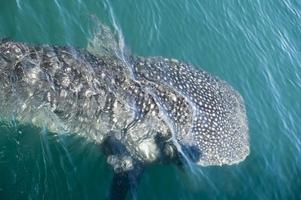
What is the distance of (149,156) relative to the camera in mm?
10906

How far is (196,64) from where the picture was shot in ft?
48.2

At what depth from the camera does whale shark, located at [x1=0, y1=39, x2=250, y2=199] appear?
1006 centimetres

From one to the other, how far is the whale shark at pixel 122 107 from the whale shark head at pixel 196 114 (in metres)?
0.02

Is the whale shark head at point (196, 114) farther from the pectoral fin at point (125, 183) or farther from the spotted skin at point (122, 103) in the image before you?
the pectoral fin at point (125, 183)

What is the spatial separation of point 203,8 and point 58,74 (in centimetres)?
816

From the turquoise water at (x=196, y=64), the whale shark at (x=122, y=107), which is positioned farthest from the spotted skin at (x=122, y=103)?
the turquoise water at (x=196, y=64)

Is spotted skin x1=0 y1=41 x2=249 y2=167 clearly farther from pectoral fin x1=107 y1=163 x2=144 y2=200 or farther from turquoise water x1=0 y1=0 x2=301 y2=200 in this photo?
turquoise water x1=0 y1=0 x2=301 y2=200

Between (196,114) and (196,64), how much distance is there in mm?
3747

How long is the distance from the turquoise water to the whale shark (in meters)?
0.36

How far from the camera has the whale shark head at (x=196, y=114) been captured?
11.0m

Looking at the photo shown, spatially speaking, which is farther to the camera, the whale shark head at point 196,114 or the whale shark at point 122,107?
the whale shark head at point 196,114

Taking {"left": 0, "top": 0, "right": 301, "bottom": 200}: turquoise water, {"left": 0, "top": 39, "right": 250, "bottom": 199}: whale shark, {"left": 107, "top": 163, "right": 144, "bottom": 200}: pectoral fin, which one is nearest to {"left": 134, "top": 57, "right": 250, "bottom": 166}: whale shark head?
{"left": 0, "top": 39, "right": 250, "bottom": 199}: whale shark

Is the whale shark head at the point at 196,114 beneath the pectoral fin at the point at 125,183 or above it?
above

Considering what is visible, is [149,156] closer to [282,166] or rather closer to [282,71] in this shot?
[282,166]
